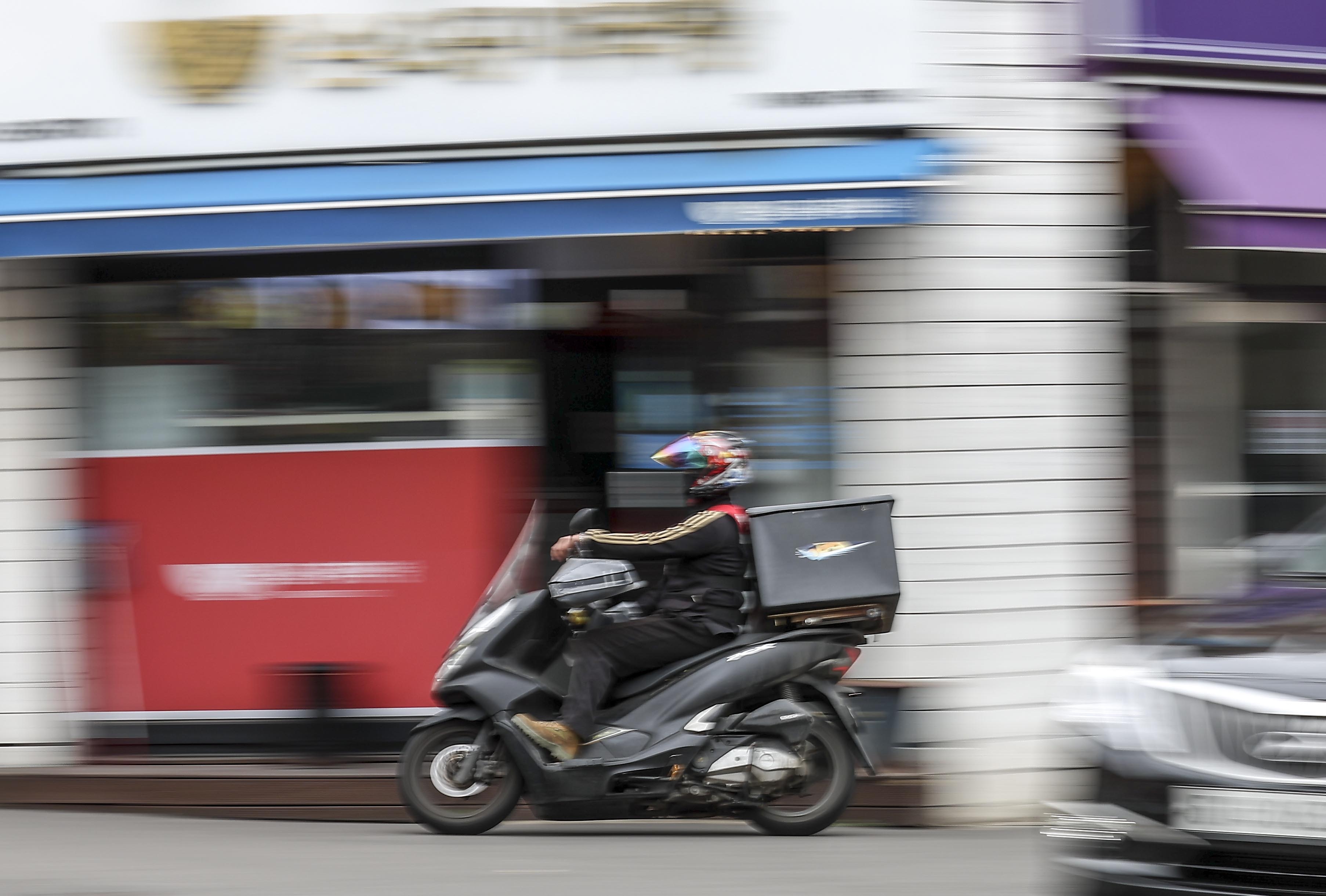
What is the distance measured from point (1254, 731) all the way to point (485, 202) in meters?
4.29

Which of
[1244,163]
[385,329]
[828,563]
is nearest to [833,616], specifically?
[828,563]

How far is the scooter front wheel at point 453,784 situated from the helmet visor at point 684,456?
1.36 metres

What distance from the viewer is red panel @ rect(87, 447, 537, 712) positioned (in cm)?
771

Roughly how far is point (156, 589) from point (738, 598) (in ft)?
10.7

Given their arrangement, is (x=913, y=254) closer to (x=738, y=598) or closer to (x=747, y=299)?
(x=747, y=299)

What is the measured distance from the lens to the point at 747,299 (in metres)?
7.79

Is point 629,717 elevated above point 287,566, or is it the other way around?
point 287,566

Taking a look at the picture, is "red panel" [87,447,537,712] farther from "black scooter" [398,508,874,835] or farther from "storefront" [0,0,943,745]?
"black scooter" [398,508,874,835]

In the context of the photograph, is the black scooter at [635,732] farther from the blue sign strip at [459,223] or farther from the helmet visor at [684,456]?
the blue sign strip at [459,223]

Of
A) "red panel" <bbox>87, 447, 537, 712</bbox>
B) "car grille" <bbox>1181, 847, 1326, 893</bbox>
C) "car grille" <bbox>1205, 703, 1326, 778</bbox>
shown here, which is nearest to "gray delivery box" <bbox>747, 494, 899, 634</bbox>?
"red panel" <bbox>87, 447, 537, 712</bbox>

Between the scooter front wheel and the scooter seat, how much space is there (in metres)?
0.55

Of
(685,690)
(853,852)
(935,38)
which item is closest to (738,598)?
(685,690)

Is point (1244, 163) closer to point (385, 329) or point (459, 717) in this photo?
point (385, 329)

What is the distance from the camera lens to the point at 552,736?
20.3ft
